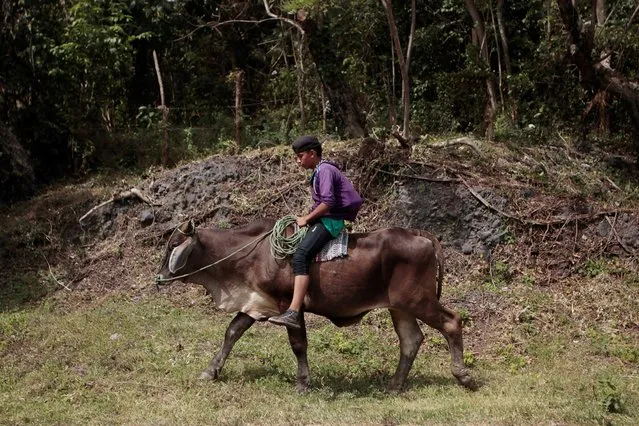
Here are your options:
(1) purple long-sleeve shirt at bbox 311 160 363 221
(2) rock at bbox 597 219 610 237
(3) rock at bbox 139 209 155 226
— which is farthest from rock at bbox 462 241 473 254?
(3) rock at bbox 139 209 155 226

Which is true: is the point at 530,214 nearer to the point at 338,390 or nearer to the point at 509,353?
the point at 509,353

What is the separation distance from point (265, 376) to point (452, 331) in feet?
6.17

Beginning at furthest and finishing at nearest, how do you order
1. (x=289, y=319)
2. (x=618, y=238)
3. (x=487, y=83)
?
(x=487, y=83)
(x=618, y=238)
(x=289, y=319)

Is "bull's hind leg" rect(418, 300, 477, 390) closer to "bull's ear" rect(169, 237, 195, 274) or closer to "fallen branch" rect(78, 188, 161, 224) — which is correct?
"bull's ear" rect(169, 237, 195, 274)

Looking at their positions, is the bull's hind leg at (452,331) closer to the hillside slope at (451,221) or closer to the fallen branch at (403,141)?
the hillside slope at (451,221)

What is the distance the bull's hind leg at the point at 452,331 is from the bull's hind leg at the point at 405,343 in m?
0.25

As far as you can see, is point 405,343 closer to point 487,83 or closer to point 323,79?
point 323,79

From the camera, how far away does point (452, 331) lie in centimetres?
739

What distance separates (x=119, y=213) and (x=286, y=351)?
520 cm

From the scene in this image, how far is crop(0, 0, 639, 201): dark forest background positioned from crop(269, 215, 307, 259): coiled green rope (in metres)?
4.68

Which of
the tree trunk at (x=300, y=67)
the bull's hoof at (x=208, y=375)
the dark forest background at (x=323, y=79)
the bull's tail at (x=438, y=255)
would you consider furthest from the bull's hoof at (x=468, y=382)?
the tree trunk at (x=300, y=67)

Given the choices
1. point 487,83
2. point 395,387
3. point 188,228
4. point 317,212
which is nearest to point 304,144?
point 317,212

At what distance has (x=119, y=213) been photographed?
12664 millimetres

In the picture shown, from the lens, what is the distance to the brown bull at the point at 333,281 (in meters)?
7.34
